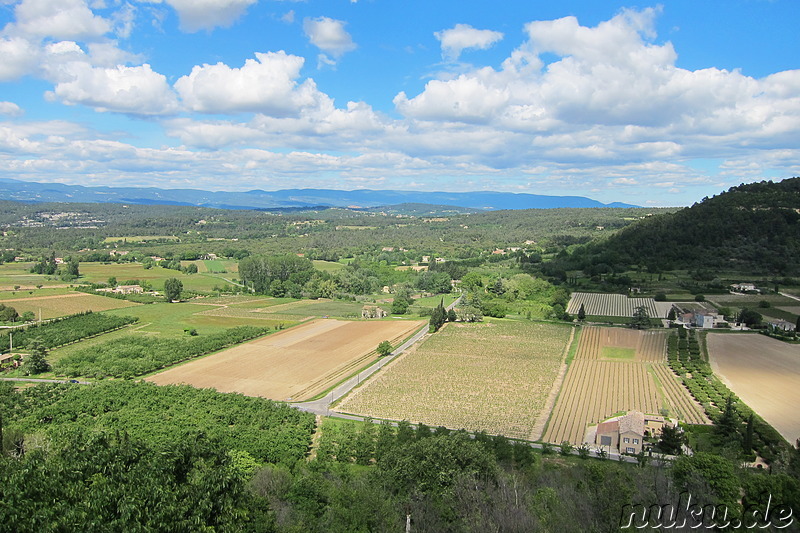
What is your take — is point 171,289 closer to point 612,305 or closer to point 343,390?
point 343,390

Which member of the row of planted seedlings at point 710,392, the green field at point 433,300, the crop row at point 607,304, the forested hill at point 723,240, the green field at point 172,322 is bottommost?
the green field at point 172,322

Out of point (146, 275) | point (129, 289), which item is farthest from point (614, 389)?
point (146, 275)

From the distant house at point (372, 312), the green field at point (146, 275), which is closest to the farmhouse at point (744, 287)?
the distant house at point (372, 312)

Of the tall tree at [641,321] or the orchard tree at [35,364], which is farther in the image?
the tall tree at [641,321]

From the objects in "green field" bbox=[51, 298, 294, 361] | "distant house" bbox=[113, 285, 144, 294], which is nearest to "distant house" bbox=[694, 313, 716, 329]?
"green field" bbox=[51, 298, 294, 361]

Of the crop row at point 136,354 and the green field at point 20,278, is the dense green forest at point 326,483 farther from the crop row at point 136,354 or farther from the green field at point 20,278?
the green field at point 20,278

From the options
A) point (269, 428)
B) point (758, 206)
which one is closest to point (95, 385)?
point (269, 428)

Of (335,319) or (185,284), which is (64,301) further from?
(335,319)
